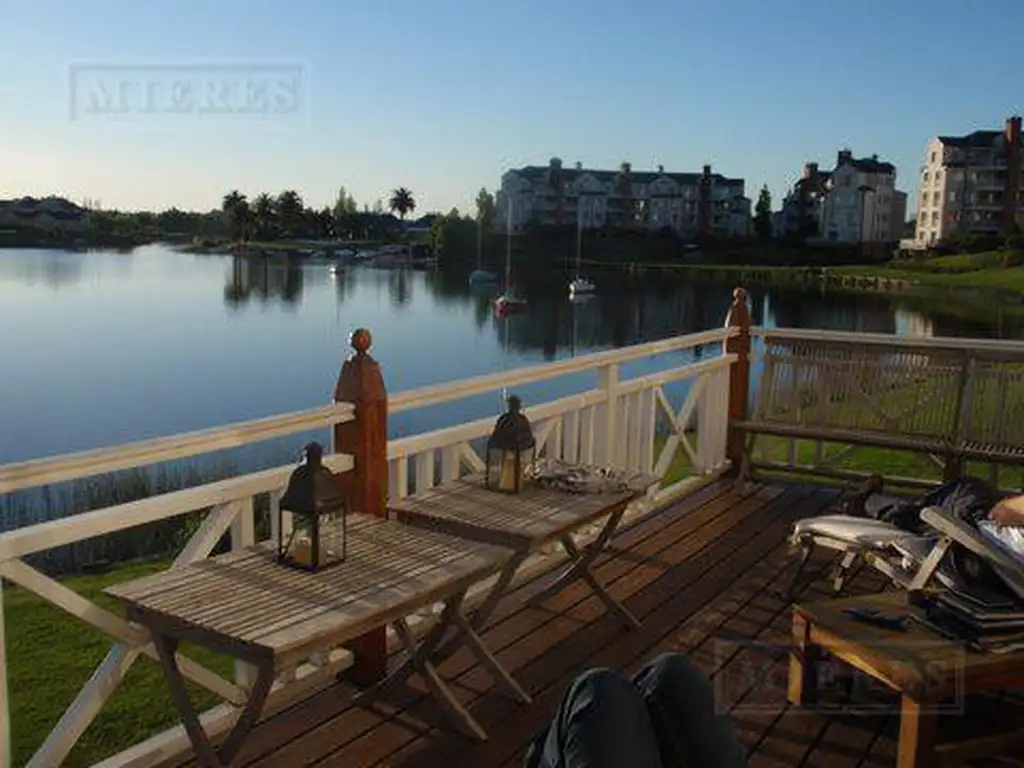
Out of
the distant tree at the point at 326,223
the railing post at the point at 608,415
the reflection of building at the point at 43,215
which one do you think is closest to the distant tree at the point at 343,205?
the distant tree at the point at 326,223

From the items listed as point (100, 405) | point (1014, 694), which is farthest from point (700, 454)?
point (100, 405)

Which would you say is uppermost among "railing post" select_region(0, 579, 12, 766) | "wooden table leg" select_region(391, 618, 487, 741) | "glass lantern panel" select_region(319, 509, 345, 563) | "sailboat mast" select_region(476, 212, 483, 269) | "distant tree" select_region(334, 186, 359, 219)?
"distant tree" select_region(334, 186, 359, 219)

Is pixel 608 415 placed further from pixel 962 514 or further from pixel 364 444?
pixel 364 444

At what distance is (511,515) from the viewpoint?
3299mm

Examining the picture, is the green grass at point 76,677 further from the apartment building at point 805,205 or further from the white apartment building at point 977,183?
the apartment building at point 805,205

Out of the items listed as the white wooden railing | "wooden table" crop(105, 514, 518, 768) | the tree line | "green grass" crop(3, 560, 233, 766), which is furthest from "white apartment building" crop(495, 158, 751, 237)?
"wooden table" crop(105, 514, 518, 768)

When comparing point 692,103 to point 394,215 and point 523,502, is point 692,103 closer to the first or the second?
point 523,502

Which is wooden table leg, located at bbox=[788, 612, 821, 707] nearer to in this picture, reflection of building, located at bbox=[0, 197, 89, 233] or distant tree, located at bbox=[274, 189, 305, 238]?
reflection of building, located at bbox=[0, 197, 89, 233]

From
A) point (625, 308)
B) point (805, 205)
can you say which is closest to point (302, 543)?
point (625, 308)

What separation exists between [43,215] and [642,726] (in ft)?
328

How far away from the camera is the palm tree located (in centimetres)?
10562

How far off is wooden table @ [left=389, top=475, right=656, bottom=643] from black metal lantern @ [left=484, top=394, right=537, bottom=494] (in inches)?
1.9

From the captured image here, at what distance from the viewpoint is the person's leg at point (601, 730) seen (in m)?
1.48

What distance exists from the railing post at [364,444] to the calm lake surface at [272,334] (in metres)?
9.32
